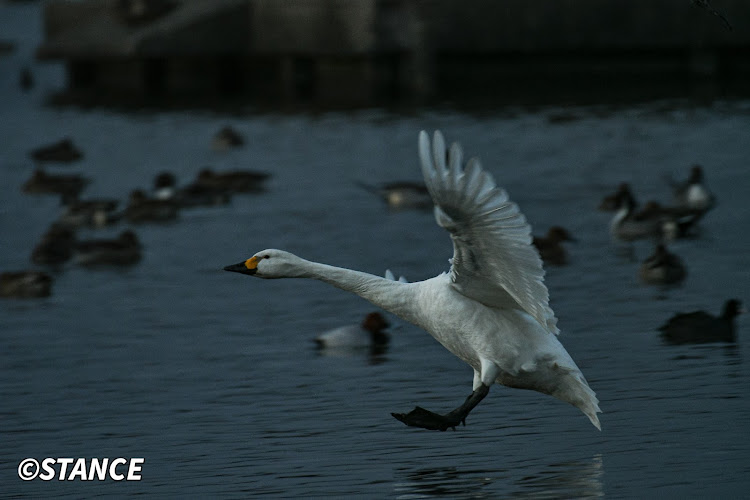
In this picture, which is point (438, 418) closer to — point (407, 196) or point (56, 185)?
point (407, 196)

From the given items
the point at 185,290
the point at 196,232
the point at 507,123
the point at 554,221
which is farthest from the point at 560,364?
the point at 507,123

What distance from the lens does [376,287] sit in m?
10.4

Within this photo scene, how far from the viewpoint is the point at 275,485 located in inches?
390

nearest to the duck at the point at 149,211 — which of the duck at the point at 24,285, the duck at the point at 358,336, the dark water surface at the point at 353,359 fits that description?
the dark water surface at the point at 353,359

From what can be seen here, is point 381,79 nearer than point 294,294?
No

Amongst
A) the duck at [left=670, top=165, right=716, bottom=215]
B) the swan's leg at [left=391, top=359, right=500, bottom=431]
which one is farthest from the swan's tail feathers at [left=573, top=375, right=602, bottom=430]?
the duck at [left=670, top=165, right=716, bottom=215]

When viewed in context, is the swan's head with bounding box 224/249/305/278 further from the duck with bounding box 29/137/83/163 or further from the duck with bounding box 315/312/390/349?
the duck with bounding box 29/137/83/163

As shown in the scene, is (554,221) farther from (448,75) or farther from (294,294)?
(448,75)

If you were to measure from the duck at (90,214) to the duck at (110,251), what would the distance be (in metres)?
3.22

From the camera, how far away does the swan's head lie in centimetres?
1061

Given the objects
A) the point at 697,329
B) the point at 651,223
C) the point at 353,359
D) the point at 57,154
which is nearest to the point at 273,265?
the point at 353,359

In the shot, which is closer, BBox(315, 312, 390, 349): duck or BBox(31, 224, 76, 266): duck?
BBox(315, 312, 390, 349): duck

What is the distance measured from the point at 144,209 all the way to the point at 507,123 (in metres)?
11.4

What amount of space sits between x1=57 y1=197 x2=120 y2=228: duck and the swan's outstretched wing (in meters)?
15.0
